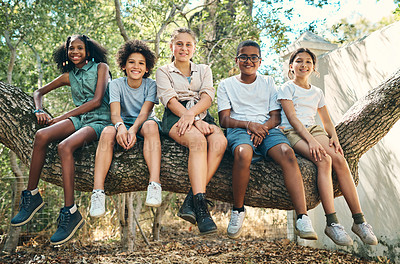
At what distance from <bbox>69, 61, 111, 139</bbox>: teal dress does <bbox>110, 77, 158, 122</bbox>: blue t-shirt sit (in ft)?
0.57

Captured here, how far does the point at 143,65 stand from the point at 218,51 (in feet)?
12.1

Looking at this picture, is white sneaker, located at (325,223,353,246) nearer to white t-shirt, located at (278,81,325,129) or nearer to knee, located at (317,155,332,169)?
knee, located at (317,155,332,169)

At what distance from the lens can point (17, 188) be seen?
5.50 meters

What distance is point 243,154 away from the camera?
2734mm

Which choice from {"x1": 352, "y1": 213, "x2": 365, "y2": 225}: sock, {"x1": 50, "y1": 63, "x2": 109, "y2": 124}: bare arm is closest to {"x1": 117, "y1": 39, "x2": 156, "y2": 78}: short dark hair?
{"x1": 50, "y1": 63, "x2": 109, "y2": 124}: bare arm

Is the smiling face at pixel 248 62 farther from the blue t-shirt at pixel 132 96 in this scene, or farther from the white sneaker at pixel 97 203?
the white sneaker at pixel 97 203

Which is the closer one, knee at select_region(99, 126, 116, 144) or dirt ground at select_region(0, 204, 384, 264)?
knee at select_region(99, 126, 116, 144)

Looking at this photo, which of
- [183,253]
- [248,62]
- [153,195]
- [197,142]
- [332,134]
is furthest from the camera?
[183,253]

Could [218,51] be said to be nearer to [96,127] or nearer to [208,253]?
[208,253]

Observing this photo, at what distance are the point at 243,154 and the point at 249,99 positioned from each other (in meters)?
0.69

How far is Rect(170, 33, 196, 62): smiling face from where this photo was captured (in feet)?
10.3

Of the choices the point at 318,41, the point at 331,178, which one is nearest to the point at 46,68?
the point at 318,41

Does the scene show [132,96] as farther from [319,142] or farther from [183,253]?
[183,253]

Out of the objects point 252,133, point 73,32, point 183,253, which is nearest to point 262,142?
point 252,133
